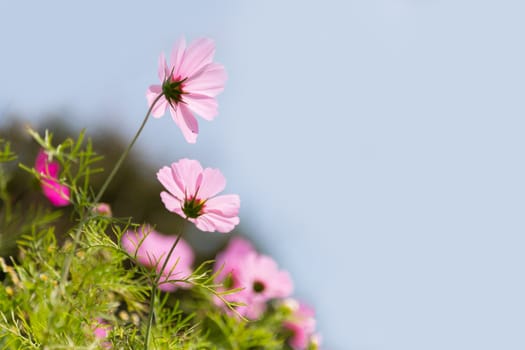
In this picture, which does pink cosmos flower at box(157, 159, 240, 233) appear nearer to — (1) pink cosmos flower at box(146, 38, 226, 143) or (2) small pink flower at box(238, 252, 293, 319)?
(1) pink cosmos flower at box(146, 38, 226, 143)

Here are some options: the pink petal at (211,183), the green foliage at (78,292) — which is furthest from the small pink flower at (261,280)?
the pink petal at (211,183)

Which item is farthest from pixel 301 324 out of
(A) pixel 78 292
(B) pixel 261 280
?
(A) pixel 78 292

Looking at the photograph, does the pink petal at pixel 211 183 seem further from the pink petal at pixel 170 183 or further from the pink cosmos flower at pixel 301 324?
the pink cosmos flower at pixel 301 324

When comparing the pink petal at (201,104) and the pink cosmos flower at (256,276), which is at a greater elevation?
the pink petal at (201,104)

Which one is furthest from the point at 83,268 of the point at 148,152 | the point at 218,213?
the point at 148,152

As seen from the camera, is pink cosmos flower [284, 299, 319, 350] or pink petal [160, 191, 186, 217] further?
pink cosmos flower [284, 299, 319, 350]

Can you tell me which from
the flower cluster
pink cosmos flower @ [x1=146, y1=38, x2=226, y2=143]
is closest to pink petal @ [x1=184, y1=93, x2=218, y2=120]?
pink cosmos flower @ [x1=146, y1=38, x2=226, y2=143]

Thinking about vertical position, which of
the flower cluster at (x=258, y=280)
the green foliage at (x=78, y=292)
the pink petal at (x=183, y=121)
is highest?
the pink petal at (x=183, y=121)
